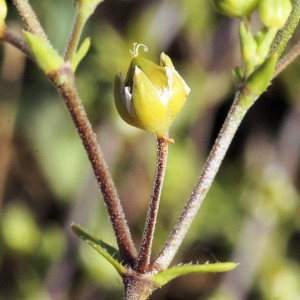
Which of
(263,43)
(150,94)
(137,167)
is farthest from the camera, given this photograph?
(137,167)

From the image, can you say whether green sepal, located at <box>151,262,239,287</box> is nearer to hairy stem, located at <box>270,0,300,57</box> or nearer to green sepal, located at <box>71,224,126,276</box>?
green sepal, located at <box>71,224,126,276</box>

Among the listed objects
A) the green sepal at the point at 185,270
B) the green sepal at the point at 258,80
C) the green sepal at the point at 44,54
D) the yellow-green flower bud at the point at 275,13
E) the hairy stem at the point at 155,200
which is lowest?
the green sepal at the point at 185,270

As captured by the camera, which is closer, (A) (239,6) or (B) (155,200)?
(B) (155,200)

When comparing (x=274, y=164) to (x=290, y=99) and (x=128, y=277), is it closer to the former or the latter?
(x=290, y=99)

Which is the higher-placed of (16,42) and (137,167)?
(16,42)

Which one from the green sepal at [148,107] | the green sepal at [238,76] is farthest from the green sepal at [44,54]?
the green sepal at [238,76]

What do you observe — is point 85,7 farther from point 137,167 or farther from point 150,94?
point 137,167

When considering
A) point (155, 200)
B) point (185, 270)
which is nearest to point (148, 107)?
point (155, 200)

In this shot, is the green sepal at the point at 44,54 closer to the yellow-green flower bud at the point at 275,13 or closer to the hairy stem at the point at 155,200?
the hairy stem at the point at 155,200
